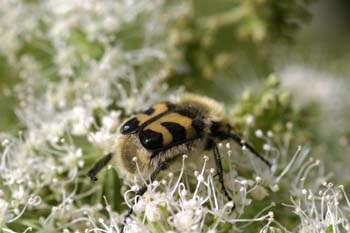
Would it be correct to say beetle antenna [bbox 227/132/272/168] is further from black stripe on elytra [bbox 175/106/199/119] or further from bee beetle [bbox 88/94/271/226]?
black stripe on elytra [bbox 175/106/199/119]

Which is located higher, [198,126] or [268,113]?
[198,126]

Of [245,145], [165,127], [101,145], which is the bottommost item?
[245,145]

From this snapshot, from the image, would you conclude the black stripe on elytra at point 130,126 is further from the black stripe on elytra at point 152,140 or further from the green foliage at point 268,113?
the green foliage at point 268,113

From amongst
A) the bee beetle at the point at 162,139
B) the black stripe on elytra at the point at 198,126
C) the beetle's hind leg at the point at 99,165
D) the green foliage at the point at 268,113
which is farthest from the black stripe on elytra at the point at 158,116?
the green foliage at the point at 268,113

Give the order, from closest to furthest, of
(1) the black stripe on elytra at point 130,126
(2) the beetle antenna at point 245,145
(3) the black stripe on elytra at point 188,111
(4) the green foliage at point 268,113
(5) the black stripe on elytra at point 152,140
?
(5) the black stripe on elytra at point 152,140, (1) the black stripe on elytra at point 130,126, (3) the black stripe on elytra at point 188,111, (2) the beetle antenna at point 245,145, (4) the green foliage at point 268,113

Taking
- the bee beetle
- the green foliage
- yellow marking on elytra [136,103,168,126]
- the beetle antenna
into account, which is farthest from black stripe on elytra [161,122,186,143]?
the green foliage

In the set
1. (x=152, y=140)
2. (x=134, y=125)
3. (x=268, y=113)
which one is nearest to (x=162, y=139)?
(x=152, y=140)

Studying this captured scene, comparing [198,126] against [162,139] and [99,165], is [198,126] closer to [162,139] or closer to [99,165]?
[162,139]
